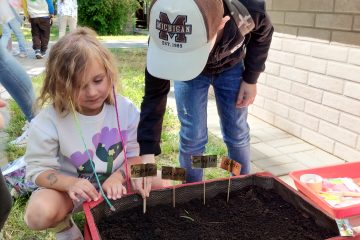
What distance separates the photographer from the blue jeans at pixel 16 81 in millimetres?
2131

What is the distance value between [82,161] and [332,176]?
1206 millimetres

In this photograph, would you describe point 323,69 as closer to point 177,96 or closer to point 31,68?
point 177,96

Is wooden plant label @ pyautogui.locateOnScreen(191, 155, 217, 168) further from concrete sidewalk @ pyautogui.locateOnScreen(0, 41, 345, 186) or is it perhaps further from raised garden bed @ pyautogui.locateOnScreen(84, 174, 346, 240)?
concrete sidewalk @ pyautogui.locateOnScreen(0, 41, 345, 186)

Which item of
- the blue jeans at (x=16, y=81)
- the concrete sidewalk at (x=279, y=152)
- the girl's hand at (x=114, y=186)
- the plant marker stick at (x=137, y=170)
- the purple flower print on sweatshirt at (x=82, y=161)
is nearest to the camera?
the plant marker stick at (x=137, y=170)

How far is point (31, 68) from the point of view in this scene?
5066 mm

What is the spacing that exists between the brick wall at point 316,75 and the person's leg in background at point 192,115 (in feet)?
3.48

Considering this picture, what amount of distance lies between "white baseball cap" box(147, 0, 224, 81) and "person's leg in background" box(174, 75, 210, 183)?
1.38ft

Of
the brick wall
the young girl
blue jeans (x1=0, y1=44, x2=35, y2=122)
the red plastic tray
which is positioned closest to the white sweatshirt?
the young girl

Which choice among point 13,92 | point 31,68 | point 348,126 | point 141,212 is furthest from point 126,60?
point 141,212

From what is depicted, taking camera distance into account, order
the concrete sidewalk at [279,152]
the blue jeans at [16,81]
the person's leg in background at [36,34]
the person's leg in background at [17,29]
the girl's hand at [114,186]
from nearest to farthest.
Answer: the girl's hand at [114,186] < the blue jeans at [16,81] < the concrete sidewalk at [279,152] < the person's leg in background at [17,29] < the person's leg in background at [36,34]

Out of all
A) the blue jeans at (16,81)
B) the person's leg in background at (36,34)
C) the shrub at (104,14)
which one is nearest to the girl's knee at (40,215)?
the blue jeans at (16,81)

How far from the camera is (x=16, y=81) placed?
85.6 inches

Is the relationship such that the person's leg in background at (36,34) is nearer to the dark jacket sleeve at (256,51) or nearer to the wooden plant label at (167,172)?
the dark jacket sleeve at (256,51)

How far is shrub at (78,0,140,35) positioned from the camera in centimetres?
1104
